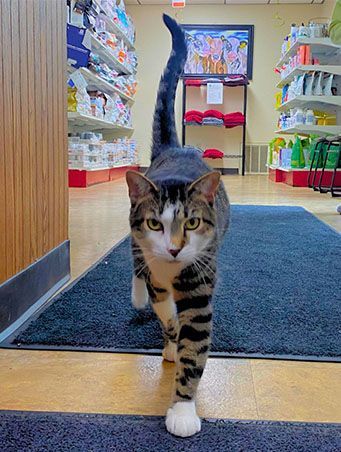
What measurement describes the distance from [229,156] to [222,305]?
21.1ft

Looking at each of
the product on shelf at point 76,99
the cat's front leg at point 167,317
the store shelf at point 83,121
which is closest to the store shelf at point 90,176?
the store shelf at point 83,121

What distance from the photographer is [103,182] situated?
5.64 m

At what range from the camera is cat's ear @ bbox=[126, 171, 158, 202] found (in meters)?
0.84

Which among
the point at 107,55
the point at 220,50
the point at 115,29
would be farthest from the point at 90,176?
the point at 220,50

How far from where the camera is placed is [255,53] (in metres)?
7.49

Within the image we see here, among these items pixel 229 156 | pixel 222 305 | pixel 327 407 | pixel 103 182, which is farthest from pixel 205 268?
pixel 229 156

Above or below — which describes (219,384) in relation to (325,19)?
below

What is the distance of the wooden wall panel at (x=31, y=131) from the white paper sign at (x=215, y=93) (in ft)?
19.4

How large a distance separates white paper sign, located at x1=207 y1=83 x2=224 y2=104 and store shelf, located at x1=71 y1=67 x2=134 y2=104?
121 centimetres

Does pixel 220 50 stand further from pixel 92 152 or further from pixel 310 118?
Answer: pixel 92 152

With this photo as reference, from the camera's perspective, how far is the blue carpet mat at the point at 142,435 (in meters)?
0.71

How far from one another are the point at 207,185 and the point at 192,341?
0.26 metres

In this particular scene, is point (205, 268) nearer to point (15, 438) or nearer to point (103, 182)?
point (15, 438)

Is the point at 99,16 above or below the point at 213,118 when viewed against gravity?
above
